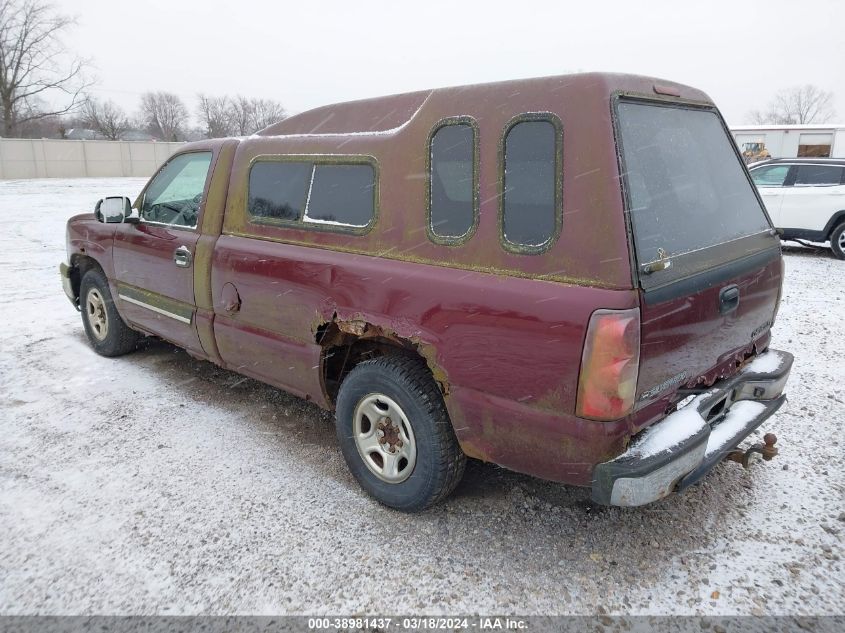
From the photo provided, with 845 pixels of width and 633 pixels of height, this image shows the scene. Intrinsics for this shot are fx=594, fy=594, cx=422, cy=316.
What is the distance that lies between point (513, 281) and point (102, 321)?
431cm

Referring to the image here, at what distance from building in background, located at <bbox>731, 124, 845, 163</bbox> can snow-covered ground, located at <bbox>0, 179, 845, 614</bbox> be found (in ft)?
59.8

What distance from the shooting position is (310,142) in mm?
3381

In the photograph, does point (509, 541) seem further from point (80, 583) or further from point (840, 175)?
point (840, 175)

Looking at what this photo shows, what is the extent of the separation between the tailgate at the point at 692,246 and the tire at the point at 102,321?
435cm

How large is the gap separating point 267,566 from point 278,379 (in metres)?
1.21

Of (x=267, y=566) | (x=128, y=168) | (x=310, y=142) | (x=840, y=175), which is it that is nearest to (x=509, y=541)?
(x=267, y=566)

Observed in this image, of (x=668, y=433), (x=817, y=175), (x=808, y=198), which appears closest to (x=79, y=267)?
(x=668, y=433)

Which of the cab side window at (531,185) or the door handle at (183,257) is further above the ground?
the cab side window at (531,185)

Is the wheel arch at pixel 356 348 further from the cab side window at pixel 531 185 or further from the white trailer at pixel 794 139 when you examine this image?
the white trailer at pixel 794 139

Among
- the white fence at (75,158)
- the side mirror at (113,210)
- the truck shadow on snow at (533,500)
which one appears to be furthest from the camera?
the white fence at (75,158)

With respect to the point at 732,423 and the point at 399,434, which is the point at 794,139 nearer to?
the point at 732,423

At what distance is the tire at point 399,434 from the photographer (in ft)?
9.04

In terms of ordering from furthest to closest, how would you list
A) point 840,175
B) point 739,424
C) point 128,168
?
1. point 128,168
2. point 840,175
3. point 739,424

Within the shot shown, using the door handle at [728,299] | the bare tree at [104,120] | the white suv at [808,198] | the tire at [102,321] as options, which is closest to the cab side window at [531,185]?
the door handle at [728,299]
